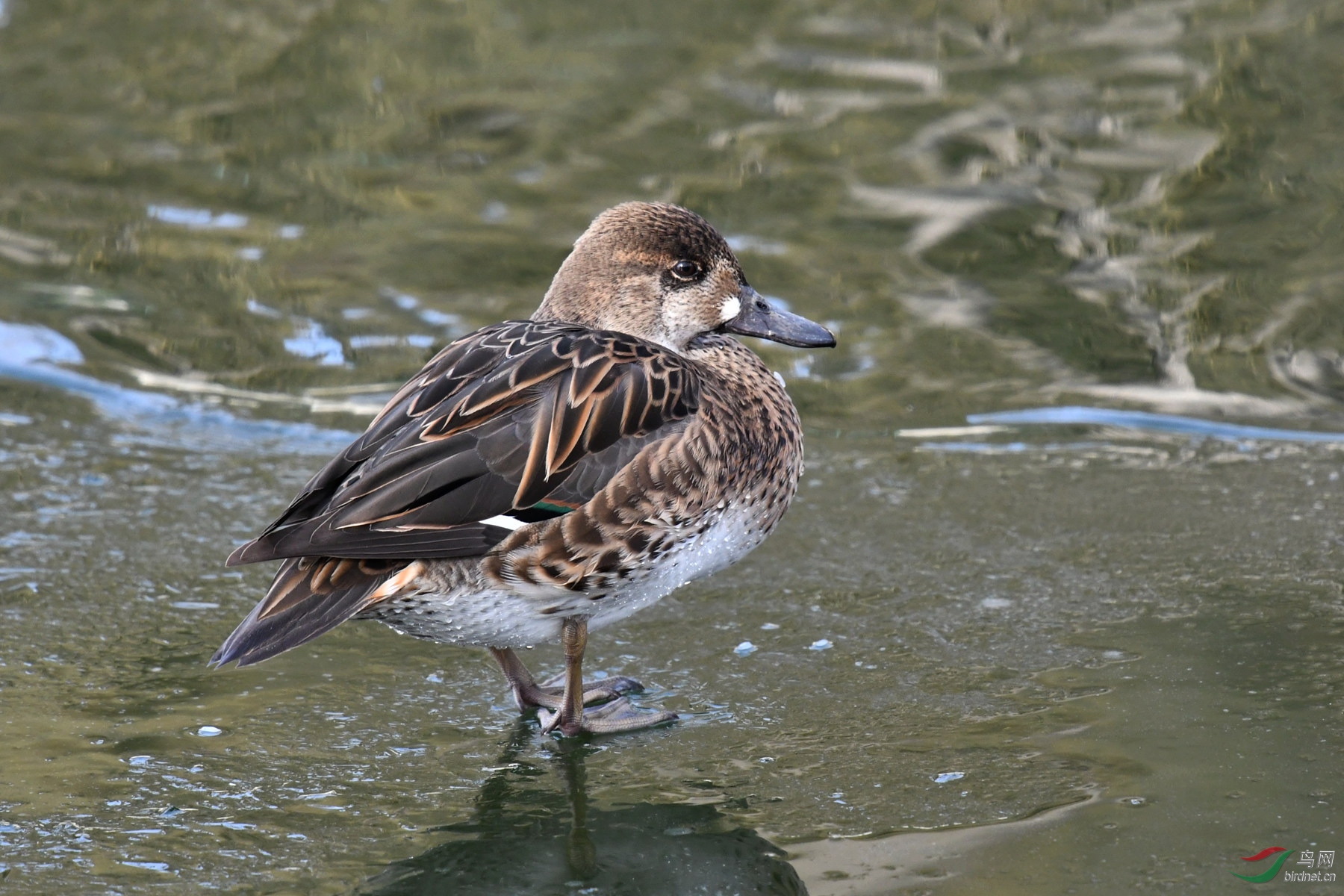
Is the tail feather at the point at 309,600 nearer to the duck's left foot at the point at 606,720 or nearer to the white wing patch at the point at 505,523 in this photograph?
the white wing patch at the point at 505,523

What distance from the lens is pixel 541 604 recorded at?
152 inches

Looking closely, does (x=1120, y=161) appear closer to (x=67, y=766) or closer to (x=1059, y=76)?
(x=1059, y=76)

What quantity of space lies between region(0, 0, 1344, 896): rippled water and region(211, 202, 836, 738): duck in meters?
0.32

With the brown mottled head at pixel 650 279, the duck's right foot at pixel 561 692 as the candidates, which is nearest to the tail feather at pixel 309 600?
the duck's right foot at pixel 561 692

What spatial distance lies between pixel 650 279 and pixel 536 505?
1.16 metres

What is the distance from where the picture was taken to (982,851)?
3.38m

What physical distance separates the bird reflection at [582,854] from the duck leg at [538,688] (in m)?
0.42

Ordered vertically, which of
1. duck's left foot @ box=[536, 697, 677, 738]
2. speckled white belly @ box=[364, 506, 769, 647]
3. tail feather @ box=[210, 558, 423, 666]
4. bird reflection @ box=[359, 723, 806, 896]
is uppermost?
tail feather @ box=[210, 558, 423, 666]

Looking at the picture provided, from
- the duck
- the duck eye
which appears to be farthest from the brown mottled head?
the duck

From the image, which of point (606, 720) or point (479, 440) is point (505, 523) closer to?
point (479, 440)

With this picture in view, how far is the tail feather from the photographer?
3.49 metres

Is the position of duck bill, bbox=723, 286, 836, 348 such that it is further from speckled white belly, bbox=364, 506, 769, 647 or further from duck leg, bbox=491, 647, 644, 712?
duck leg, bbox=491, 647, 644, 712

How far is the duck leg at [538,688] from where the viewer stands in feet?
13.7

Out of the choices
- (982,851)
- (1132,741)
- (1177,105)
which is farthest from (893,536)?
(1177,105)
